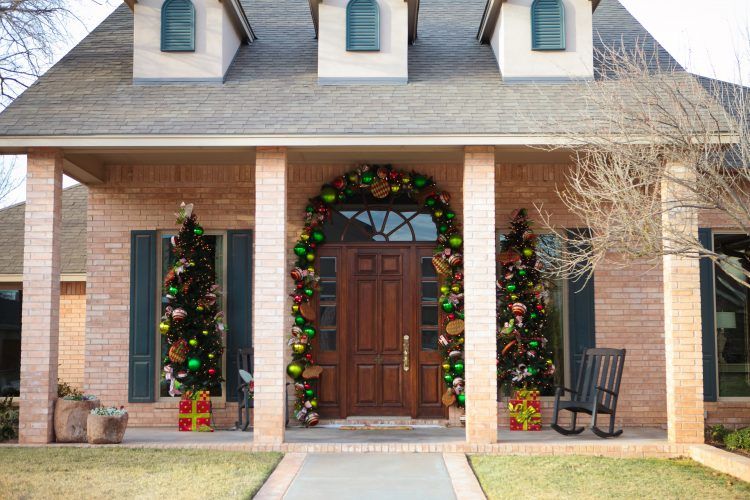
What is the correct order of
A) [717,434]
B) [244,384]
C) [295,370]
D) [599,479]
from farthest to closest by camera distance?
[295,370] → [244,384] → [717,434] → [599,479]

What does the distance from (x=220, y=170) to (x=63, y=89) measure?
2316mm

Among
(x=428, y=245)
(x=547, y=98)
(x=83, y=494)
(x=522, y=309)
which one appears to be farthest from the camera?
(x=428, y=245)

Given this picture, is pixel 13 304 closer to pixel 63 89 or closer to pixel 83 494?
pixel 63 89

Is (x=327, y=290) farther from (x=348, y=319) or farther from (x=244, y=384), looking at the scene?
(x=244, y=384)

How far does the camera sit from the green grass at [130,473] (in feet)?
22.5

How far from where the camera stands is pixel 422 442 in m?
9.49

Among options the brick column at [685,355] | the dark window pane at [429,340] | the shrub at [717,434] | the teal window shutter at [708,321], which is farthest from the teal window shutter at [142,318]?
the teal window shutter at [708,321]

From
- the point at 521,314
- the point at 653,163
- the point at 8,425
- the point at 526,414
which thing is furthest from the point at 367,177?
the point at 8,425

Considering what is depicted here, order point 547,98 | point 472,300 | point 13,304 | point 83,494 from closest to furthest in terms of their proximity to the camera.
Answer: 1. point 83,494
2. point 472,300
3. point 547,98
4. point 13,304

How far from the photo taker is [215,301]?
36.8 feet

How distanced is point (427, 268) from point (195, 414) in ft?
11.9

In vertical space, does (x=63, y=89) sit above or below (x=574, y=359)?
above

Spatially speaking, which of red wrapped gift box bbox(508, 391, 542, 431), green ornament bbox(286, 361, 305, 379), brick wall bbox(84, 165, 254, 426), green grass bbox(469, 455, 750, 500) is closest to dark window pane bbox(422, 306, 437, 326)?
red wrapped gift box bbox(508, 391, 542, 431)

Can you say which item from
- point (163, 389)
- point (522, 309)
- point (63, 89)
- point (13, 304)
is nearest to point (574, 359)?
point (522, 309)
